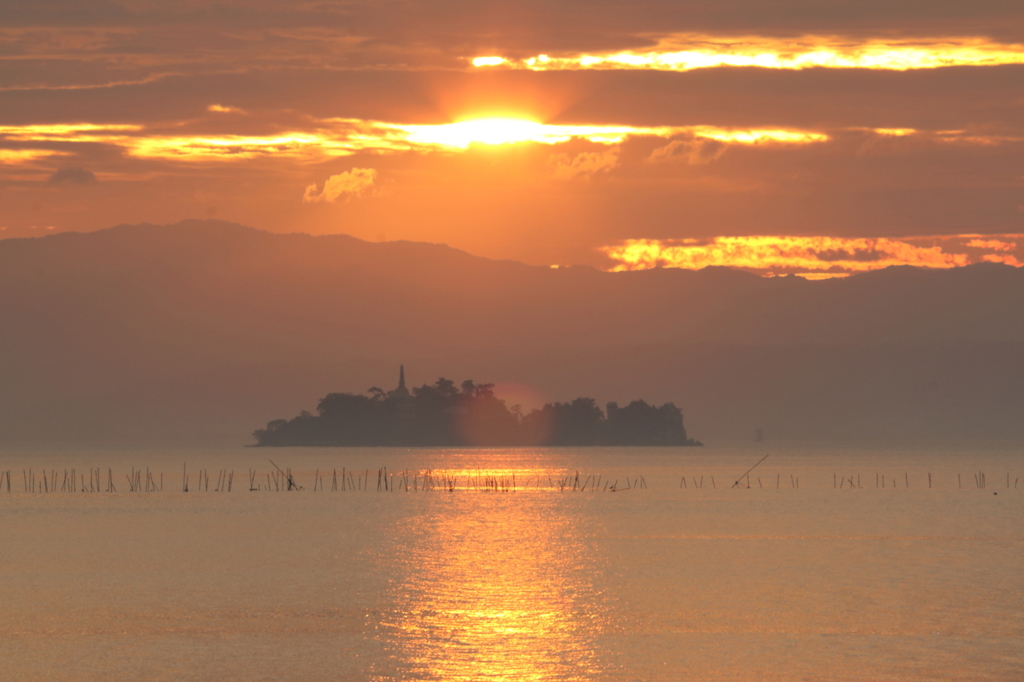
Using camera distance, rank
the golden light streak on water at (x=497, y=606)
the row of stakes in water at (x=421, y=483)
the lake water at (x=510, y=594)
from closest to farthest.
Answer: the golden light streak on water at (x=497, y=606), the lake water at (x=510, y=594), the row of stakes in water at (x=421, y=483)

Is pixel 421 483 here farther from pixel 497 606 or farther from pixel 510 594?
pixel 497 606

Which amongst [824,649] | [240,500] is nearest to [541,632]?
[824,649]

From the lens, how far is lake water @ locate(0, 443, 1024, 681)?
37.6m

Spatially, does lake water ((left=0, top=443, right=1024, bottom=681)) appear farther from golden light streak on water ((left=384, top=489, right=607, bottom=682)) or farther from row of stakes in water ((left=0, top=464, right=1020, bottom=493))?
row of stakes in water ((left=0, top=464, right=1020, bottom=493))

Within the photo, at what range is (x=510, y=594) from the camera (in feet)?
176

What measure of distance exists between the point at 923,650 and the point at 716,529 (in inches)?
2037

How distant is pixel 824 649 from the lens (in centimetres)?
4000

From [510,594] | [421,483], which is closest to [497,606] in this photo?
[510,594]

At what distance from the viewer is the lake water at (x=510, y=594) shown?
123 feet

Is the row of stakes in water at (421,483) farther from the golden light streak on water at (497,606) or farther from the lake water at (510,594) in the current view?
the golden light streak on water at (497,606)

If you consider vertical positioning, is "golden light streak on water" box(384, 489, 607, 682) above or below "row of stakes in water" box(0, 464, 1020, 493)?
below

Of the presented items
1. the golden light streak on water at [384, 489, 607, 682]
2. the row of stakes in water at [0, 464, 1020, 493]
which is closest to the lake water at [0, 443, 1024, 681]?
the golden light streak on water at [384, 489, 607, 682]

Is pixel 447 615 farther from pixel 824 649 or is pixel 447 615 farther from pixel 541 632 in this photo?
→ pixel 824 649

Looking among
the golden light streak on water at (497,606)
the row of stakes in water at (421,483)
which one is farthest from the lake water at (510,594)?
the row of stakes in water at (421,483)
